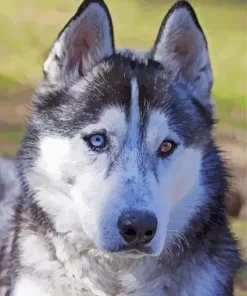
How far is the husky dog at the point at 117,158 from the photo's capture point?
167cm

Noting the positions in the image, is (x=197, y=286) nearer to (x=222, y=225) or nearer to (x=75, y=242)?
(x=222, y=225)

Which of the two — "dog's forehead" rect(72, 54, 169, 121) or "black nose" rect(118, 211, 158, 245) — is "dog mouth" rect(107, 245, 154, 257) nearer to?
"black nose" rect(118, 211, 158, 245)

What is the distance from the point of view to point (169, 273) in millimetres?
1804

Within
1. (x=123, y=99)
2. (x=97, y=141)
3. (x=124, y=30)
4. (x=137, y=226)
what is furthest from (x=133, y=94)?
(x=124, y=30)

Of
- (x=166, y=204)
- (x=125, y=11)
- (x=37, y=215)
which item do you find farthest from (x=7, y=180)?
(x=166, y=204)

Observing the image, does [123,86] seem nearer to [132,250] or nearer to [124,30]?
[132,250]

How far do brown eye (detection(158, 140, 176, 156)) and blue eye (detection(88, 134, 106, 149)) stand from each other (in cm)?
14

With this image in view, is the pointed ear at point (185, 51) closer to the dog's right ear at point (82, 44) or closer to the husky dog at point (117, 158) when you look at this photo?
the husky dog at point (117, 158)

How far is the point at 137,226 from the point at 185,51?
0.52 metres

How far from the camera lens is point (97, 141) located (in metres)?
1.67

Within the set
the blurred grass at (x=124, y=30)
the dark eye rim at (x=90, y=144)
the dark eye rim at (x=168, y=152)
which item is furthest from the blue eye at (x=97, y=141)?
the blurred grass at (x=124, y=30)

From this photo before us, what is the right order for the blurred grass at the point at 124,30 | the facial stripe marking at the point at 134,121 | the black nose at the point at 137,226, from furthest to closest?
the blurred grass at the point at 124,30 < the facial stripe marking at the point at 134,121 < the black nose at the point at 137,226

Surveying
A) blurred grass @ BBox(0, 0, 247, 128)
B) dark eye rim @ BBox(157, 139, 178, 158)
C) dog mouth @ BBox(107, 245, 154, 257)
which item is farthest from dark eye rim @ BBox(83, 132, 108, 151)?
blurred grass @ BBox(0, 0, 247, 128)

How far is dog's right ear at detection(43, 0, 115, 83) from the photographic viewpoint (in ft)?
5.63
